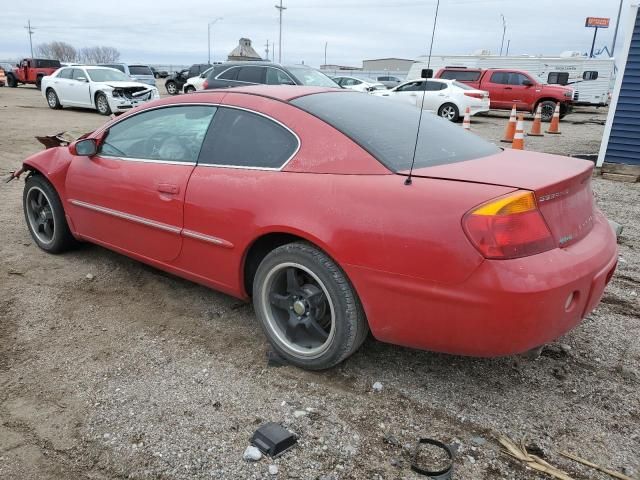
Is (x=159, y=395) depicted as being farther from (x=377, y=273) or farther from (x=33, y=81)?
(x=33, y=81)

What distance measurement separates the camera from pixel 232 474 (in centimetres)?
204

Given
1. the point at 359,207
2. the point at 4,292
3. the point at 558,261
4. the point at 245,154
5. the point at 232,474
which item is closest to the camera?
the point at 232,474

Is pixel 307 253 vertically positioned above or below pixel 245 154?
below

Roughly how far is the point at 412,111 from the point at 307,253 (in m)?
1.33

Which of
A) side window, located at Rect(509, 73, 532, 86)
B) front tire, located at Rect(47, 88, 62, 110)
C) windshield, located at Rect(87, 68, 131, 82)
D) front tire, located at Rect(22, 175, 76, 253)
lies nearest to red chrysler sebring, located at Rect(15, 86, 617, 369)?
front tire, located at Rect(22, 175, 76, 253)

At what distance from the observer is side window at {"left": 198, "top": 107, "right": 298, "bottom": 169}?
2783mm

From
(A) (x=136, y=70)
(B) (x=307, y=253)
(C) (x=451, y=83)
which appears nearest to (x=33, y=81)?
(A) (x=136, y=70)

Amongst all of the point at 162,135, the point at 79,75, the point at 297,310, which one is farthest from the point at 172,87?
the point at 297,310

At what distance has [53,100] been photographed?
17.4m

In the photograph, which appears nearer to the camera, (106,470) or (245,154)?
(106,470)

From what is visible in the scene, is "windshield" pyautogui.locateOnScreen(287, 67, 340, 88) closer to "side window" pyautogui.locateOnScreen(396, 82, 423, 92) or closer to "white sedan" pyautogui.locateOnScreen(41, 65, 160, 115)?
"side window" pyautogui.locateOnScreen(396, 82, 423, 92)

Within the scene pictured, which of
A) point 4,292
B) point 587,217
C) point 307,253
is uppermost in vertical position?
point 587,217

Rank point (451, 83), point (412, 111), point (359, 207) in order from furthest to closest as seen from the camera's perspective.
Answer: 1. point (451, 83)
2. point (412, 111)
3. point (359, 207)

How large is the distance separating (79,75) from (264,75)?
760 cm
